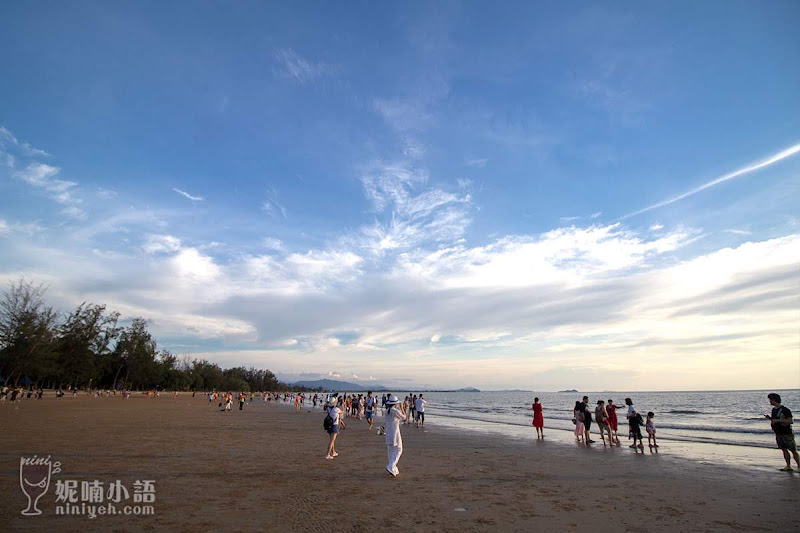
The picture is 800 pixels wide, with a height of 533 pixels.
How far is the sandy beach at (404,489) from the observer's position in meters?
6.23

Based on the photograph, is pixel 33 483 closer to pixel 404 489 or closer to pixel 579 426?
pixel 404 489

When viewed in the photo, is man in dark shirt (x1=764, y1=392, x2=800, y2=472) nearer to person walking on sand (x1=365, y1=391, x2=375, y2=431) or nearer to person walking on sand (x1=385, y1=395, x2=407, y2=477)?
person walking on sand (x1=385, y1=395, x2=407, y2=477)

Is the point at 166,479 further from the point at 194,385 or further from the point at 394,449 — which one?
the point at 194,385

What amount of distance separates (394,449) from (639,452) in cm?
1033

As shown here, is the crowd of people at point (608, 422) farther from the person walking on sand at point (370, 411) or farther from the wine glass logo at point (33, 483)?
the wine glass logo at point (33, 483)

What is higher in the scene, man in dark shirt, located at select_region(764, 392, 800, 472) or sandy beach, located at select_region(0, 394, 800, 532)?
man in dark shirt, located at select_region(764, 392, 800, 472)

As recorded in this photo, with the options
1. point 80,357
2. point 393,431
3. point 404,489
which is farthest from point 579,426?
point 80,357

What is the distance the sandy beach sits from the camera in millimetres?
6227

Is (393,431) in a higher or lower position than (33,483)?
higher

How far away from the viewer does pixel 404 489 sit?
8.33 meters

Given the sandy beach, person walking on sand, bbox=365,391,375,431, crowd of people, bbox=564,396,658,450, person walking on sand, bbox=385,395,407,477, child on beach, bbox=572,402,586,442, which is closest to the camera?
the sandy beach

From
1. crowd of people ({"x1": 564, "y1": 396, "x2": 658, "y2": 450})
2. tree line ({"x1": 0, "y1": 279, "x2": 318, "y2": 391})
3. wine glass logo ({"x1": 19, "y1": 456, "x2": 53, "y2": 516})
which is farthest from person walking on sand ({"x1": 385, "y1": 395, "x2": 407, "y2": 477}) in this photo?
tree line ({"x1": 0, "y1": 279, "x2": 318, "y2": 391})

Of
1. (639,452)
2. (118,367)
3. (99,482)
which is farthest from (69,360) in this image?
(639,452)

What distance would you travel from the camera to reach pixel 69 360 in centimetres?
7600
